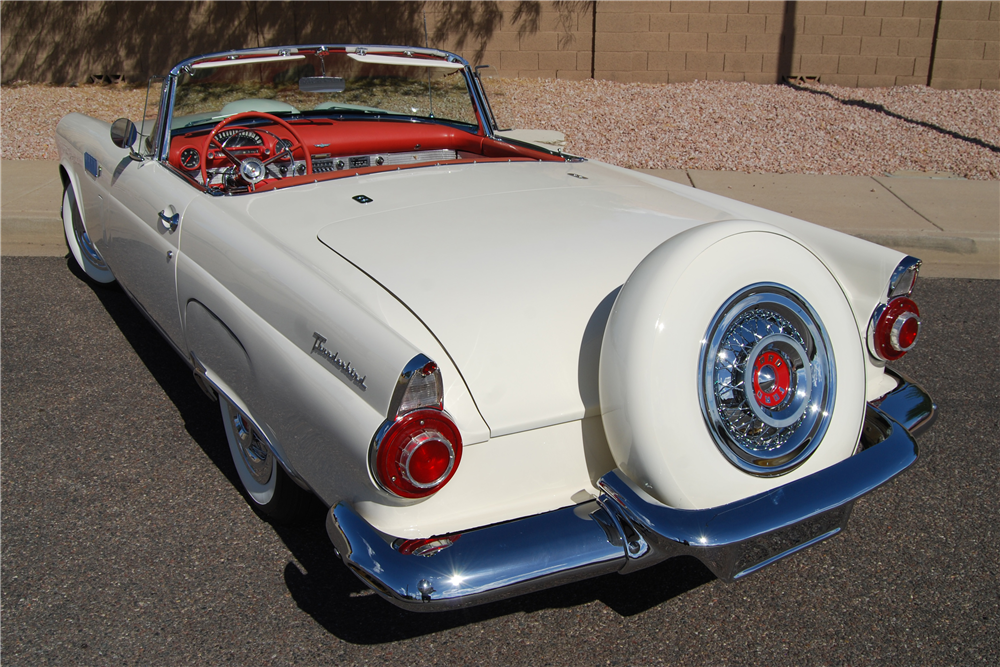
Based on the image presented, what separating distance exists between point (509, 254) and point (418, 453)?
805 millimetres

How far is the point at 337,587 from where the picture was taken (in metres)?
2.56

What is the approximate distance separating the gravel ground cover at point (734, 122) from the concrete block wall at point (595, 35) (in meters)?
0.30

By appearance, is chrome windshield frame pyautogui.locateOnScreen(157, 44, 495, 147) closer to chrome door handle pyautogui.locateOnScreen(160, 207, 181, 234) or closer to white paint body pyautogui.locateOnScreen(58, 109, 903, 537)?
chrome door handle pyautogui.locateOnScreen(160, 207, 181, 234)

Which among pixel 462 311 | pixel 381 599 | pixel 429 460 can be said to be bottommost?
pixel 381 599

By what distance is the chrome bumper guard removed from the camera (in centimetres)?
188

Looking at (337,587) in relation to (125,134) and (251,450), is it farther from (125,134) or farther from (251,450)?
(125,134)

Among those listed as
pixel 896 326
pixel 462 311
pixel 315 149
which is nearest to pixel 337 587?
pixel 462 311

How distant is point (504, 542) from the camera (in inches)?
76.6

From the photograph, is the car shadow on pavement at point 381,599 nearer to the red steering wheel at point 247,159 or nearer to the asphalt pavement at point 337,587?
the asphalt pavement at point 337,587

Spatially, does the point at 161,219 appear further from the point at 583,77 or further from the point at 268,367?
the point at 583,77

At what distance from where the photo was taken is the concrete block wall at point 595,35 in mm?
10023

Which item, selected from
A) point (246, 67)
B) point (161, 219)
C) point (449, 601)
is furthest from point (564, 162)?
point (449, 601)

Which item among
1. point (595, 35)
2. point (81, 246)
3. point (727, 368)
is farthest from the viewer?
point (595, 35)

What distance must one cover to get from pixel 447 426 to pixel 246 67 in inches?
95.4
